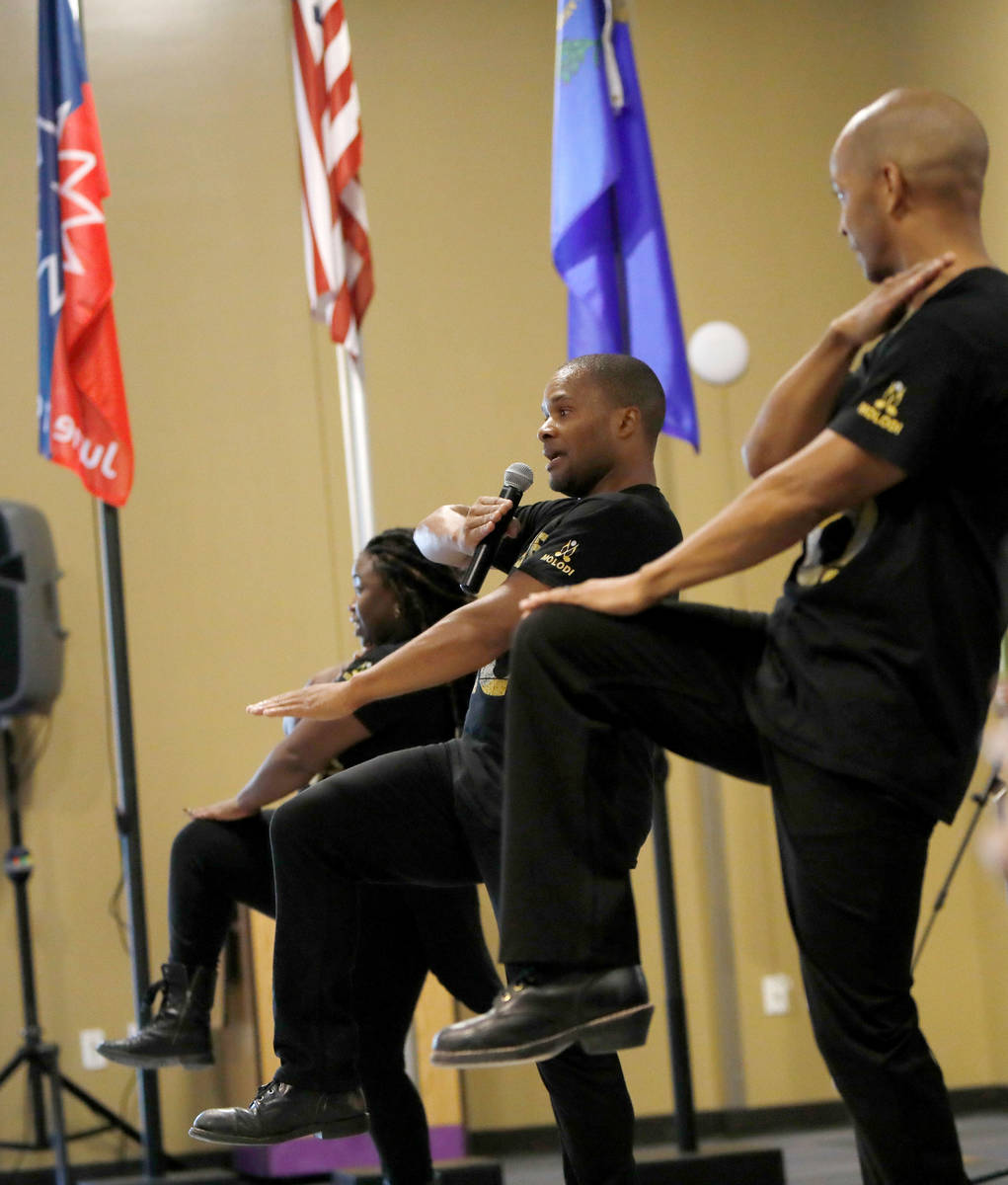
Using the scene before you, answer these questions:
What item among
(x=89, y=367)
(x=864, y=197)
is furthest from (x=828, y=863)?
(x=89, y=367)

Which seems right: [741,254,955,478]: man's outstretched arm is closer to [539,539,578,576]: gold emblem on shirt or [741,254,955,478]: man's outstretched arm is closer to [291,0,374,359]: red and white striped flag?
[539,539,578,576]: gold emblem on shirt

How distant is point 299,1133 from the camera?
7.63 ft

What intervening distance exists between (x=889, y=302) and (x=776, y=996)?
12.9 ft

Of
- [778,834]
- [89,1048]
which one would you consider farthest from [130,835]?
[778,834]

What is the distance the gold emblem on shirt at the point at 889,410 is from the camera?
170 cm

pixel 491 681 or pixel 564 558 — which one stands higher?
pixel 564 558

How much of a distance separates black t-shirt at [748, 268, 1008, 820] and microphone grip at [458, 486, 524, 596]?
713 mm

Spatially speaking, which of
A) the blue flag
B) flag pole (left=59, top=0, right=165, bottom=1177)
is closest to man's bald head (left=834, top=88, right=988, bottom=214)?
the blue flag

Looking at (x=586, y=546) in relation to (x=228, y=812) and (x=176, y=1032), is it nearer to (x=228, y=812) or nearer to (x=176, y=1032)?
(x=228, y=812)

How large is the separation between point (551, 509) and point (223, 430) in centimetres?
292

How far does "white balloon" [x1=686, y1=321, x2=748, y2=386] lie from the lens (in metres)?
4.76

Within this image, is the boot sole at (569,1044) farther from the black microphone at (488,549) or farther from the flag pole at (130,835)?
the flag pole at (130,835)

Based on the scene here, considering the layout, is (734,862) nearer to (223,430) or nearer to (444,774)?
(223,430)

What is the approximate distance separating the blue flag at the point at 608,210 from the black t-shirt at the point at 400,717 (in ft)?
4.86
